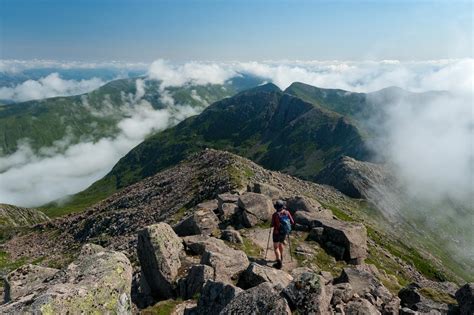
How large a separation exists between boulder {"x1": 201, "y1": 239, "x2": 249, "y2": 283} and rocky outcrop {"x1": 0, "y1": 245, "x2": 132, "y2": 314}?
841cm

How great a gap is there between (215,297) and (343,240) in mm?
22761

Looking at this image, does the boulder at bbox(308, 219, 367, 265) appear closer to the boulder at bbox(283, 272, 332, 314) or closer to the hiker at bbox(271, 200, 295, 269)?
the hiker at bbox(271, 200, 295, 269)

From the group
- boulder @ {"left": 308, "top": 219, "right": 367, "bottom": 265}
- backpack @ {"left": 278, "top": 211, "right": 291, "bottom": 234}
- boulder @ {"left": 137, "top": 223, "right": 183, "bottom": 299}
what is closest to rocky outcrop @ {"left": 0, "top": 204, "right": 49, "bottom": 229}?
boulder @ {"left": 137, "top": 223, "right": 183, "bottom": 299}

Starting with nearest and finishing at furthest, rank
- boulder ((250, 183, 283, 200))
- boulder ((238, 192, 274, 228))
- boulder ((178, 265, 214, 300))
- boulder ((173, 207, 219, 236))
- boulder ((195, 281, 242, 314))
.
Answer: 1. boulder ((195, 281, 242, 314))
2. boulder ((178, 265, 214, 300))
3. boulder ((173, 207, 219, 236))
4. boulder ((238, 192, 274, 228))
5. boulder ((250, 183, 283, 200))

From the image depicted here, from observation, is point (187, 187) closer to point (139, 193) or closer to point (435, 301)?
point (139, 193)

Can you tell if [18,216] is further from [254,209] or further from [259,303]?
[259,303]

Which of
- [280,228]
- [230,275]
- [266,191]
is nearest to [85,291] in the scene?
[230,275]

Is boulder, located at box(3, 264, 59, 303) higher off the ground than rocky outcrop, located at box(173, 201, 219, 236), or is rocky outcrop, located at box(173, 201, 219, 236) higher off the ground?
boulder, located at box(3, 264, 59, 303)

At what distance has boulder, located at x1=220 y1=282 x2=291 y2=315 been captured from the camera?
17031 millimetres

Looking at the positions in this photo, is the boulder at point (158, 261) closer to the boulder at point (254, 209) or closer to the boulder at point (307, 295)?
the boulder at point (307, 295)

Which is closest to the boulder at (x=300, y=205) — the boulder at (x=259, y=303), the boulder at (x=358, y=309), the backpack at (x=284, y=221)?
the backpack at (x=284, y=221)

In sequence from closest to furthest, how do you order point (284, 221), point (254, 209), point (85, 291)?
point (85, 291) → point (284, 221) → point (254, 209)

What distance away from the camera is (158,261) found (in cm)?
2758

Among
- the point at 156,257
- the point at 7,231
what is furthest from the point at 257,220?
the point at 7,231
